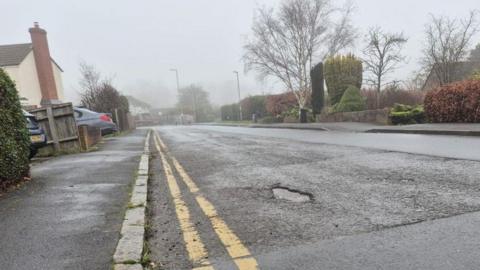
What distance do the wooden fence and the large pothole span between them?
9087mm

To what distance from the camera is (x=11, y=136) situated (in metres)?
6.22

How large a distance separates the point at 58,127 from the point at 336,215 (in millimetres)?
10741

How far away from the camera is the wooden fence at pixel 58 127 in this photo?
12.1 metres

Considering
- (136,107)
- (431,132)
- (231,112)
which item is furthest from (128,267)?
(136,107)

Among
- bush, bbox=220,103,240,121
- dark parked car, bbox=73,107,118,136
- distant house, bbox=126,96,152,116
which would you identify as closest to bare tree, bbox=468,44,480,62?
bush, bbox=220,103,240,121

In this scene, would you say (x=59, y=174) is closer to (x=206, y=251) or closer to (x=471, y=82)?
(x=206, y=251)

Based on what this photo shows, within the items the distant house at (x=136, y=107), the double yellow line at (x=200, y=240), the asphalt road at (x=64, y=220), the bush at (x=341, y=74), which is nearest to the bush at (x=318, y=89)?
the bush at (x=341, y=74)

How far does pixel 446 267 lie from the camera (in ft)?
8.91

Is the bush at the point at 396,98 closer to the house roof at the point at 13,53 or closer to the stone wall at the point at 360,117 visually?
the stone wall at the point at 360,117

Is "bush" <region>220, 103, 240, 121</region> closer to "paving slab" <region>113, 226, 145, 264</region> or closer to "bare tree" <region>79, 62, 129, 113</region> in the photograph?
"bare tree" <region>79, 62, 129, 113</region>

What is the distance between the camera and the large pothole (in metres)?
4.88

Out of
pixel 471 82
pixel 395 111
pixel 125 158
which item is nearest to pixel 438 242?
pixel 125 158

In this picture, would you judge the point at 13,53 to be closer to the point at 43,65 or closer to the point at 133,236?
the point at 43,65

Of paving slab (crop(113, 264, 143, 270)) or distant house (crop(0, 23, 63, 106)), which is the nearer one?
paving slab (crop(113, 264, 143, 270))
